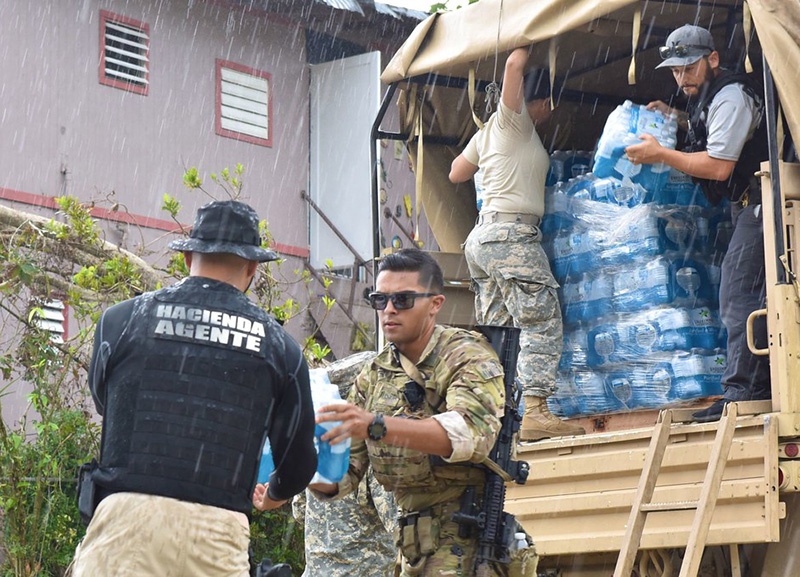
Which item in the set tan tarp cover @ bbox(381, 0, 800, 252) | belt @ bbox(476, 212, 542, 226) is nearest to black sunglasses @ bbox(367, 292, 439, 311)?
tan tarp cover @ bbox(381, 0, 800, 252)

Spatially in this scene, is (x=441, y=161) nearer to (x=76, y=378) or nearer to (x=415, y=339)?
(x=76, y=378)

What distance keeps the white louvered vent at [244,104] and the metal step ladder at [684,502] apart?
31.3 ft

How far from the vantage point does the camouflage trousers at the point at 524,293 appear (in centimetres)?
699

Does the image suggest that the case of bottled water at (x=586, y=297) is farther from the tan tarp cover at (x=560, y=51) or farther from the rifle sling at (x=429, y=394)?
the rifle sling at (x=429, y=394)

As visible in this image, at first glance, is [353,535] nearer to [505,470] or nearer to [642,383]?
[505,470]

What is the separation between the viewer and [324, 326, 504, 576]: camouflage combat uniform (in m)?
4.80

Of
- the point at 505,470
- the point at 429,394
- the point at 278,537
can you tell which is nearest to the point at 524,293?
the point at 505,470

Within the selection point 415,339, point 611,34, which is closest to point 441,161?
point 611,34

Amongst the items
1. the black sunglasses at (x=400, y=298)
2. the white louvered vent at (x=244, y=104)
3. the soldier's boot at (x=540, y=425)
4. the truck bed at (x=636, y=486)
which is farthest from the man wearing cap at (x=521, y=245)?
the white louvered vent at (x=244, y=104)

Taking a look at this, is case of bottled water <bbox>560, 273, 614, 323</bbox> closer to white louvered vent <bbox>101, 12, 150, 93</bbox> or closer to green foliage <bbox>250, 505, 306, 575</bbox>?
green foliage <bbox>250, 505, 306, 575</bbox>

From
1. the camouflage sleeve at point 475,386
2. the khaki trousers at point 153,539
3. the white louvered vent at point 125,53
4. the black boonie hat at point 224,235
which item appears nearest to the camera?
the khaki trousers at point 153,539

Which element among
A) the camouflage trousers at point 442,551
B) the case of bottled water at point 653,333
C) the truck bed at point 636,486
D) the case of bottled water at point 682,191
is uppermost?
the case of bottled water at point 682,191

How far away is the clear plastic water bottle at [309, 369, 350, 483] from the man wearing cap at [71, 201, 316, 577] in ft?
1.17

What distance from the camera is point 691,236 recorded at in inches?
269
